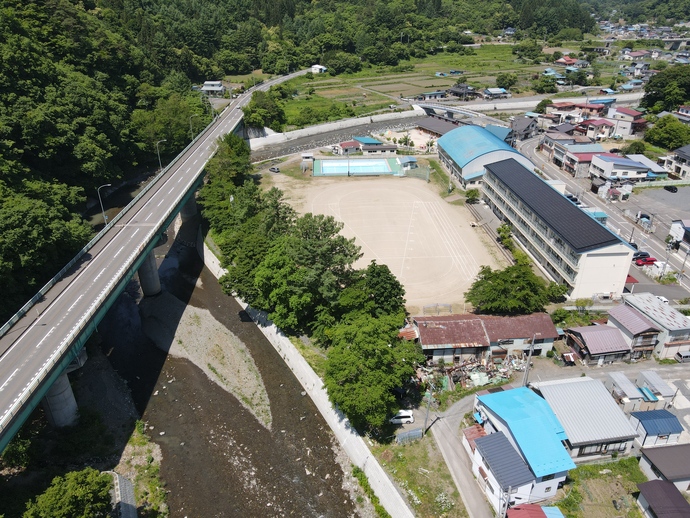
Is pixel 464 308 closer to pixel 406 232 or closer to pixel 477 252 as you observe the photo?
pixel 477 252

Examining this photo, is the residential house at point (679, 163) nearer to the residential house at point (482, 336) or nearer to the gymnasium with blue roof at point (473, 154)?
the gymnasium with blue roof at point (473, 154)

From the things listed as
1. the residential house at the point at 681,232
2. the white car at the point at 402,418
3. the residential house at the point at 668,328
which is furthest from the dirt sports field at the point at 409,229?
the residential house at the point at 681,232

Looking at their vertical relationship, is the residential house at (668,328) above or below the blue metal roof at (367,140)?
below

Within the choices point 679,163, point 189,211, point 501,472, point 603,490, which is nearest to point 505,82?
point 679,163

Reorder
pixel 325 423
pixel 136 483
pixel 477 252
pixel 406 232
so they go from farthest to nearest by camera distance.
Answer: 1. pixel 406 232
2. pixel 477 252
3. pixel 325 423
4. pixel 136 483

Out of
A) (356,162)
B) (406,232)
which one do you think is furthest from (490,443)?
(356,162)

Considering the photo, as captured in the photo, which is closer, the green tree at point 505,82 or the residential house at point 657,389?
the residential house at point 657,389

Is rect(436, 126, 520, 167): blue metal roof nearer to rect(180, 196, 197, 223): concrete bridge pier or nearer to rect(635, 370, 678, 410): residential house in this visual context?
rect(180, 196, 197, 223): concrete bridge pier
